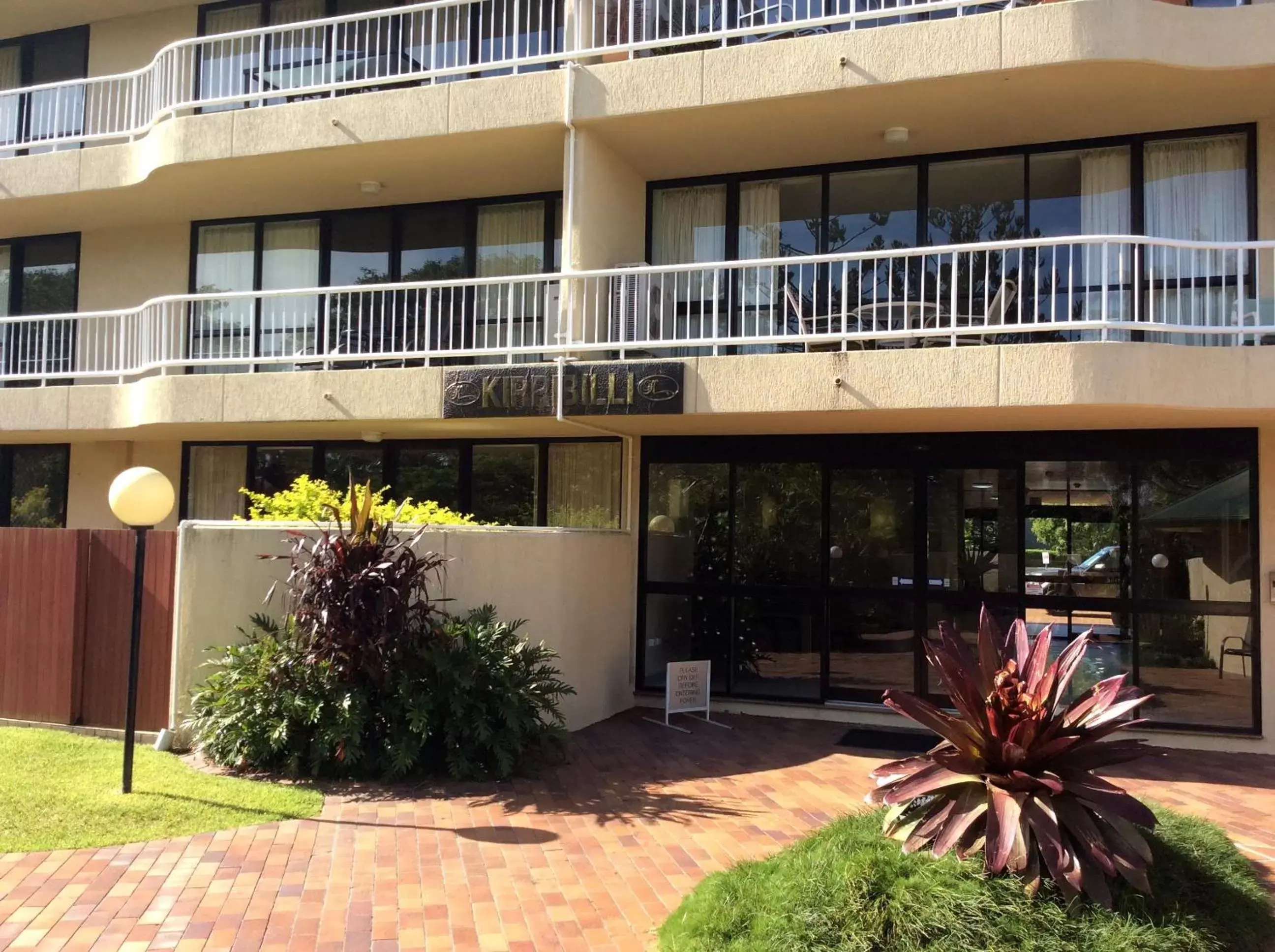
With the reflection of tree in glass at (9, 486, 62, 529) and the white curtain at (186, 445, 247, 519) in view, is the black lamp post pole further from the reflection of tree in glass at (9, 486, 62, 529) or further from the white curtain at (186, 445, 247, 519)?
the reflection of tree in glass at (9, 486, 62, 529)

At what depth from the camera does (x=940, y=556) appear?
1017 cm

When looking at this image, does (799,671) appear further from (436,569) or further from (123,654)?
(123,654)

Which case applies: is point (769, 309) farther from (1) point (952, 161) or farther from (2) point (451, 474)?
(2) point (451, 474)

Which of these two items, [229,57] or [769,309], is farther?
[229,57]

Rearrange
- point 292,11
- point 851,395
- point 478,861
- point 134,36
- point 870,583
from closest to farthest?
1. point 478,861
2. point 851,395
3. point 870,583
4. point 292,11
5. point 134,36

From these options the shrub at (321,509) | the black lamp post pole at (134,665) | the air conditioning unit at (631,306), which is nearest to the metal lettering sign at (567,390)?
the air conditioning unit at (631,306)

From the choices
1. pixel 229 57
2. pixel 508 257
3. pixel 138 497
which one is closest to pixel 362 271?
pixel 508 257

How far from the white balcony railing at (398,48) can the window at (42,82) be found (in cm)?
3

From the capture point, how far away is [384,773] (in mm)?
7453

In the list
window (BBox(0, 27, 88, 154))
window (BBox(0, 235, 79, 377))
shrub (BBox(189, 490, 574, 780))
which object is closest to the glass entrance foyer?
shrub (BBox(189, 490, 574, 780))

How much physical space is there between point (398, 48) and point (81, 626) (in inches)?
311

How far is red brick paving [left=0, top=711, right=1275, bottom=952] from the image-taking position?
4941 mm

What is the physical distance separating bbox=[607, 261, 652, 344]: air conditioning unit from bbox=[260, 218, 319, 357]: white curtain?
4049 millimetres

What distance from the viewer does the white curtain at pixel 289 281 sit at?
12695 millimetres
